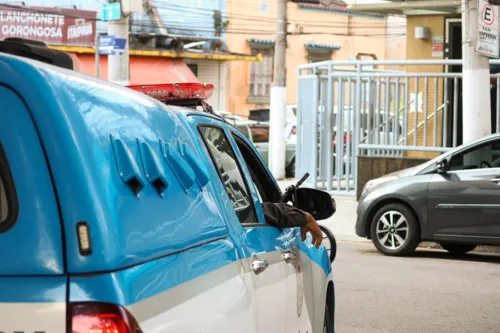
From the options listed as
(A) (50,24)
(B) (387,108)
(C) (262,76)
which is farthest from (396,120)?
(C) (262,76)

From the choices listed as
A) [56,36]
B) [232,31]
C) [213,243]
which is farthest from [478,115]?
[232,31]

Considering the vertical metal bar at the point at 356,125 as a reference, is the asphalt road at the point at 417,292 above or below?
below

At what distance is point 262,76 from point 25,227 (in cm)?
4370

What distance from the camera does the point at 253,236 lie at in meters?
4.52

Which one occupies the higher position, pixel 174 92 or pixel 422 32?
pixel 422 32

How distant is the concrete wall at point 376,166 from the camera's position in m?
18.3

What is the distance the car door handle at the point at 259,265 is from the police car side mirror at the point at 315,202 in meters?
1.05

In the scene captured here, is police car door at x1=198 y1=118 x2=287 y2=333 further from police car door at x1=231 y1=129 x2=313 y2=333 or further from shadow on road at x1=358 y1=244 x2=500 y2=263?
shadow on road at x1=358 y1=244 x2=500 y2=263

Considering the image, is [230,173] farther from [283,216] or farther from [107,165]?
[107,165]

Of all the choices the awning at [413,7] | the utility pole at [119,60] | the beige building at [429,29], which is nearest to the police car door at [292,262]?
the utility pole at [119,60]

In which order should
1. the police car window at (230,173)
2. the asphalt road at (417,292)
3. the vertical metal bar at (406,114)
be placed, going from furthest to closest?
the vertical metal bar at (406,114), the asphalt road at (417,292), the police car window at (230,173)

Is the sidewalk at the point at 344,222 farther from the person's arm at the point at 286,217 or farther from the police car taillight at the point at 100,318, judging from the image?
the police car taillight at the point at 100,318

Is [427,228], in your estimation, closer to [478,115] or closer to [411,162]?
[478,115]

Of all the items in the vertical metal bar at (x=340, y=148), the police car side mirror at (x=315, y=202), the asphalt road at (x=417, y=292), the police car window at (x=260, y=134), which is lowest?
the asphalt road at (x=417, y=292)
